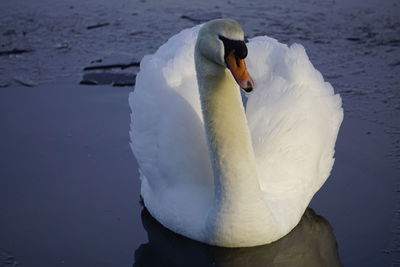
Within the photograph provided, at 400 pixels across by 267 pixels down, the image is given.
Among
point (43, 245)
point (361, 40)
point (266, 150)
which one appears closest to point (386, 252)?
point (266, 150)

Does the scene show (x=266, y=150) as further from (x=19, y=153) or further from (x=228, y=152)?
(x=19, y=153)

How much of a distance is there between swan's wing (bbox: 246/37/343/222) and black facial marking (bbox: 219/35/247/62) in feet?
3.95

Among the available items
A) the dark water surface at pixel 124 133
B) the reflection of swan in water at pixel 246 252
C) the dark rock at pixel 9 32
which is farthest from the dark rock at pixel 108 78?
the reflection of swan in water at pixel 246 252

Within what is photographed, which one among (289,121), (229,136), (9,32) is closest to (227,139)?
(229,136)

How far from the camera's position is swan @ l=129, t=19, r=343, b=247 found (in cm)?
418

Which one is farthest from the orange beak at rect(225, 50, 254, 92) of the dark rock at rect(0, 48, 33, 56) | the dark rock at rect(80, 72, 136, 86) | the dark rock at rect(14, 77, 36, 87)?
the dark rock at rect(0, 48, 33, 56)

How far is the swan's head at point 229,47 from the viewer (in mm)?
3736

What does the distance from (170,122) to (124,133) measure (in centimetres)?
132

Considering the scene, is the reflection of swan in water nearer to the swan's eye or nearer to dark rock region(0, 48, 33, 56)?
the swan's eye

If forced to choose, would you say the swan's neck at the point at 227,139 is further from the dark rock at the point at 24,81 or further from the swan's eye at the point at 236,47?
the dark rock at the point at 24,81

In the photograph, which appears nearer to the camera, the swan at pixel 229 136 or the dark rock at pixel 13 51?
the swan at pixel 229 136

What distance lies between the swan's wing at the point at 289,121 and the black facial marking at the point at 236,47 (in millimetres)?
1204

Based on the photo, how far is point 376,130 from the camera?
5.95 metres

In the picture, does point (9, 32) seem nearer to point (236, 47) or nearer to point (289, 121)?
point (289, 121)
